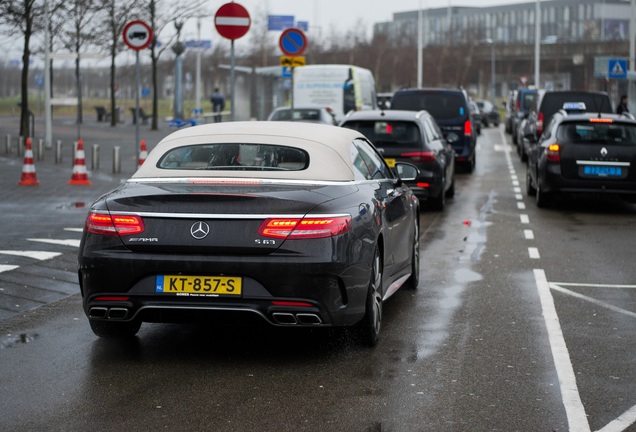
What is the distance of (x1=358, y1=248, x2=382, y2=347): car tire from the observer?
7379 millimetres

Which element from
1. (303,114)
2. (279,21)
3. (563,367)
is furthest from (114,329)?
(279,21)

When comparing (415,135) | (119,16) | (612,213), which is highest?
(119,16)

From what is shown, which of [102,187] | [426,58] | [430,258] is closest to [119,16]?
[102,187]

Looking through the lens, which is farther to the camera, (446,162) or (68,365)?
(446,162)

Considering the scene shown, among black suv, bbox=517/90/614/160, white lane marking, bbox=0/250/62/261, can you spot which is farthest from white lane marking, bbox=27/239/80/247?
black suv, bbox=517/90/614/160

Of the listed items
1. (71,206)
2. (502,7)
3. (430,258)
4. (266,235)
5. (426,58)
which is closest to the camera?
(266,235)

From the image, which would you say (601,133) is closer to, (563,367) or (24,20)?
(563,367)

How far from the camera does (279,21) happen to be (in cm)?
7538

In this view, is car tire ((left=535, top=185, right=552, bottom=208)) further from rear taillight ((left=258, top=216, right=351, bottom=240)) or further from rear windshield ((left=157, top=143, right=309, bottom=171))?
rear taillight ((left=258, top=216, right=351, bottom=240))

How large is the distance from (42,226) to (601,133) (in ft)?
27.2

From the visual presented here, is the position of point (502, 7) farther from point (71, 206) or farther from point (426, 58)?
point (71, 206)

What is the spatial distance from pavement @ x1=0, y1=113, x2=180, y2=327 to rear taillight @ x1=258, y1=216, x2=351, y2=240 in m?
2.74

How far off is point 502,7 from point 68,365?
14264 centimetres

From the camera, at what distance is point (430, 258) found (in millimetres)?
12289
